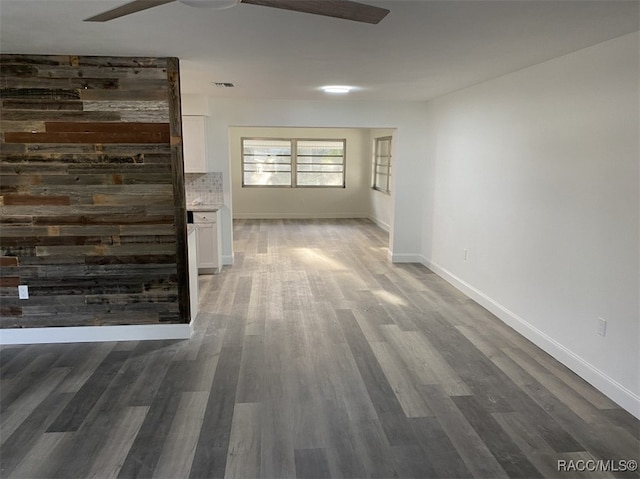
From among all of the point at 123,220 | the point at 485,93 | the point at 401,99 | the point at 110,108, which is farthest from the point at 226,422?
the point at 401,99

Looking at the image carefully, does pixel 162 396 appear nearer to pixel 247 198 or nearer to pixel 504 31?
pixel 504 31

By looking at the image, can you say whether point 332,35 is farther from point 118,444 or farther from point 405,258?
point 405,258

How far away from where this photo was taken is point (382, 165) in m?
9.64

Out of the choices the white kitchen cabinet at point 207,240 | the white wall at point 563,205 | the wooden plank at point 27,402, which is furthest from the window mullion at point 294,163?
the wooden plank at point 27,402

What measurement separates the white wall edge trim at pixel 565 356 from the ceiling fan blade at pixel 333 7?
2.62 m

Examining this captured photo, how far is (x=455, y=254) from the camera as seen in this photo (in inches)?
208

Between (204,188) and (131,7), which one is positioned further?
(204,188)

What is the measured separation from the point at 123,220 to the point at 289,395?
1902 millimetres

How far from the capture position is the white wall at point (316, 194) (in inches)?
406

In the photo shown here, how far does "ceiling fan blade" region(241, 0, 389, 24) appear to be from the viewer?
1.67 meters

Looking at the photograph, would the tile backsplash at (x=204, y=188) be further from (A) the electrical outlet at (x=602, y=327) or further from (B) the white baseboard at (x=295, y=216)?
(A) the electrical outlet at (x=602, y=327)

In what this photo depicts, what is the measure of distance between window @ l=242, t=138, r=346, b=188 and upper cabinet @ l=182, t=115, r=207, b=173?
4.47 metres

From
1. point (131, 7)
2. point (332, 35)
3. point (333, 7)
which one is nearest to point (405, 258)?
point (332, 35)

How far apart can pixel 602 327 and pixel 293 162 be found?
8271 millimetres
